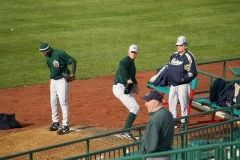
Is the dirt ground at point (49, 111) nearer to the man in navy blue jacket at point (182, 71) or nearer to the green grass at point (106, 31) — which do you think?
the green grass at point (106, 31)

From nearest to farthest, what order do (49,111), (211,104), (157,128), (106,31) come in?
(157,128)
(211,104)
(49,111)
(106,31)

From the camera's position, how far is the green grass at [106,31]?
20.8m

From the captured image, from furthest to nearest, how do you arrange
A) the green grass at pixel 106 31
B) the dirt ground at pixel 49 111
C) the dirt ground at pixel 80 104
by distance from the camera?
the green grass at pixel 106 31, the dirt ground at pixel 80 104, the dirt ground at pixel 49 111

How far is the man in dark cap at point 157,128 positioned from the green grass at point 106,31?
11.1 metres

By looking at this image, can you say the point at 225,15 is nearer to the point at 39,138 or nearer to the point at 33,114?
the point at 33,114

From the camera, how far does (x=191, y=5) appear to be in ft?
98.5

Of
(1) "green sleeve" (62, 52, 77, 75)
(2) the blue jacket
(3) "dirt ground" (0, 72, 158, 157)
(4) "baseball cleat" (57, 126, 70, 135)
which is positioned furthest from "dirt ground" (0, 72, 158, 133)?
(2) the blue jacket

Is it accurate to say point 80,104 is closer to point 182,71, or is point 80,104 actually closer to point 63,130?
point 63,130

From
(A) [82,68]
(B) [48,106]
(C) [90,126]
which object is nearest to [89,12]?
(A) [82,68]

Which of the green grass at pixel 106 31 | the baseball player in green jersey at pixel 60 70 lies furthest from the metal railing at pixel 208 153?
the green grass at pixel 106 31

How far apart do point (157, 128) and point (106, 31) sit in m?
17.2

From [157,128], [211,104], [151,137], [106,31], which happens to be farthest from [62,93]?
A: [106,31]

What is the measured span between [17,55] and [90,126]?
7.61m

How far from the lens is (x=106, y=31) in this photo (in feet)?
82.4
